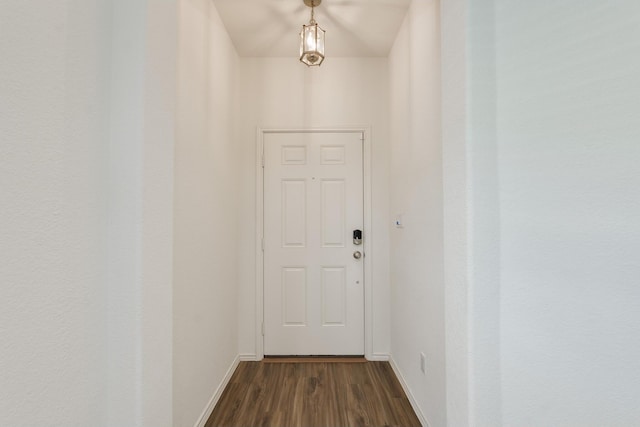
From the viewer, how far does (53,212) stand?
794mm

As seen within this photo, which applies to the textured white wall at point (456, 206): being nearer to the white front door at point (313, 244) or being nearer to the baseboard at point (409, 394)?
the baseboard at point (409, 394)

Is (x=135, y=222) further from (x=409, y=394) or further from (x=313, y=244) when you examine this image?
(x=409, y=394)

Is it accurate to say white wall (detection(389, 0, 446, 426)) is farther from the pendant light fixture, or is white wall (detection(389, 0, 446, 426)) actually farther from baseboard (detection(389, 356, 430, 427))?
the pendant light fixture

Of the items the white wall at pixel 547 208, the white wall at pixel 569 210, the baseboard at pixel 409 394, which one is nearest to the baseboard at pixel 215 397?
the baseboard at pixel 409 394

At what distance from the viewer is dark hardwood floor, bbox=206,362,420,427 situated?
1752 mm

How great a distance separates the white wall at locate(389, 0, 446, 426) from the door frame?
21cm

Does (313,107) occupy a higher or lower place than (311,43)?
lower

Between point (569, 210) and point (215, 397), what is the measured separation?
2.18 meters

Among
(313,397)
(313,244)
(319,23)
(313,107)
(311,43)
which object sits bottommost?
(313,397)

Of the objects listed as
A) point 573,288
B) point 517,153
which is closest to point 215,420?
point 573,288

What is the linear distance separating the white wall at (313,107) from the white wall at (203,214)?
0.18 metres

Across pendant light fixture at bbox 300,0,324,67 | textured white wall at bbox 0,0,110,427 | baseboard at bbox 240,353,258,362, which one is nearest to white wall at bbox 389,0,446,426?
pendant light fixture at bbox 300,0,324,67

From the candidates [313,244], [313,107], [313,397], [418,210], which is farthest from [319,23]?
[313,397]

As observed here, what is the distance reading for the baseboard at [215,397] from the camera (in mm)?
1701
